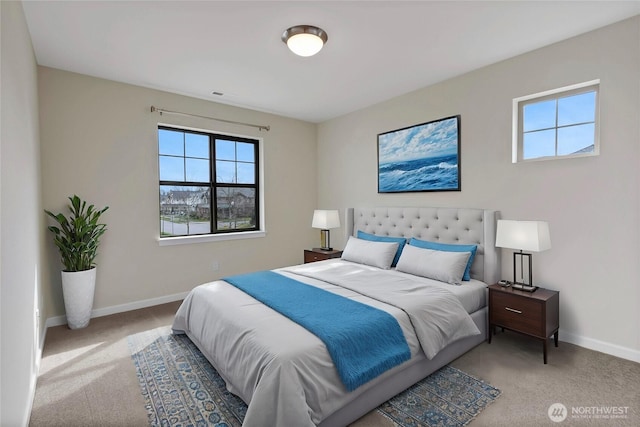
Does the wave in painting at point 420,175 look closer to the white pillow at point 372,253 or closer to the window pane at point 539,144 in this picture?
the window pane at point 539,144

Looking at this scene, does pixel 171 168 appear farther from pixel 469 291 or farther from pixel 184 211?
pixel 469 291

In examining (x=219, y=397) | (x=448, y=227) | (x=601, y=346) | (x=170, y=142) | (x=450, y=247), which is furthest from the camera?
(x=170, y=142)

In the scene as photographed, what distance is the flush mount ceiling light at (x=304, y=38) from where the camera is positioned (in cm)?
244

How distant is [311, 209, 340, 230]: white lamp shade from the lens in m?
4.46

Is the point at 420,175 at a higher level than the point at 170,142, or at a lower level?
lower

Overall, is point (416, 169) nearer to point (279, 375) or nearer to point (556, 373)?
point (556, 373)

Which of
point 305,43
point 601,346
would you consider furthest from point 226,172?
point 601,346

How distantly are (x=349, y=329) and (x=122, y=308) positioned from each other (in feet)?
9.71

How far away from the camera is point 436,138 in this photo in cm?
360

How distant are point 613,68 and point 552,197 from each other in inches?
41.5

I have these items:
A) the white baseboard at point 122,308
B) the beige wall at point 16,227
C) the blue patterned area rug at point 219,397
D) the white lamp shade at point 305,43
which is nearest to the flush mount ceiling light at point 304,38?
the white lamp shade at point 305,43

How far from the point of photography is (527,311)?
2.54 m

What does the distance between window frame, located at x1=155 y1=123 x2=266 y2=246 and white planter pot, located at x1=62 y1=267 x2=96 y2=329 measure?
86 centimetres

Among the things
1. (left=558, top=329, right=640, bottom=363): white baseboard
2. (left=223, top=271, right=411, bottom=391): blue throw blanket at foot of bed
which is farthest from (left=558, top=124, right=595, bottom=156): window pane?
(left=223, top=271, right=411, bottom=391): blue throw blanket at foot of bed
